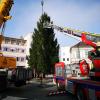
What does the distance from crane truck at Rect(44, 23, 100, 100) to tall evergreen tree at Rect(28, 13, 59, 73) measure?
1995cm

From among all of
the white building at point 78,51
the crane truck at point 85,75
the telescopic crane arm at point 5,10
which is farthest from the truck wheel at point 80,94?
the white building at point 78,51

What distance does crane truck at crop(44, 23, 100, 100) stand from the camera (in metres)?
12.4

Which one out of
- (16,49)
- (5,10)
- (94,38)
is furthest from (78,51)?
(5,10)

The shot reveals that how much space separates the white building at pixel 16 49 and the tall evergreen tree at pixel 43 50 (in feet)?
96.2

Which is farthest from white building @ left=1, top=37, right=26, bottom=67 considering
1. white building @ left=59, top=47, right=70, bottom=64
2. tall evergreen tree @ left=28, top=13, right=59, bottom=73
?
tall evergreen tree @ left=28, top=13, right=59, bottom=73

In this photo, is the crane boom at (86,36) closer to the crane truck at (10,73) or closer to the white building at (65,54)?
the crane truck at (10,73)

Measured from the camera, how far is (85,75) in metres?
16.0

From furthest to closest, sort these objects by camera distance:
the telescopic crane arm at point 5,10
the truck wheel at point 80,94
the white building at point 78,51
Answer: the white building at point 78,51 < the telescopic crane arm at point 5,10 < the truck wheel at point 80,94

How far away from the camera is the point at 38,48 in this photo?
146 feet

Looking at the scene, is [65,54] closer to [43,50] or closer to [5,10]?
[43,50]

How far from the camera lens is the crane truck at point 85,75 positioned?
1245cm

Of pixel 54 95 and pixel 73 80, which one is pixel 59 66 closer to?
pixel 54 95

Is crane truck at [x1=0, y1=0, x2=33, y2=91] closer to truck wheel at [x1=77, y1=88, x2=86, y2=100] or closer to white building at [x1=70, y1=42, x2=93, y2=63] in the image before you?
truck wheel at [x1=77, y1=88, x2=86, y2=100]

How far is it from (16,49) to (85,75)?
6364cm
